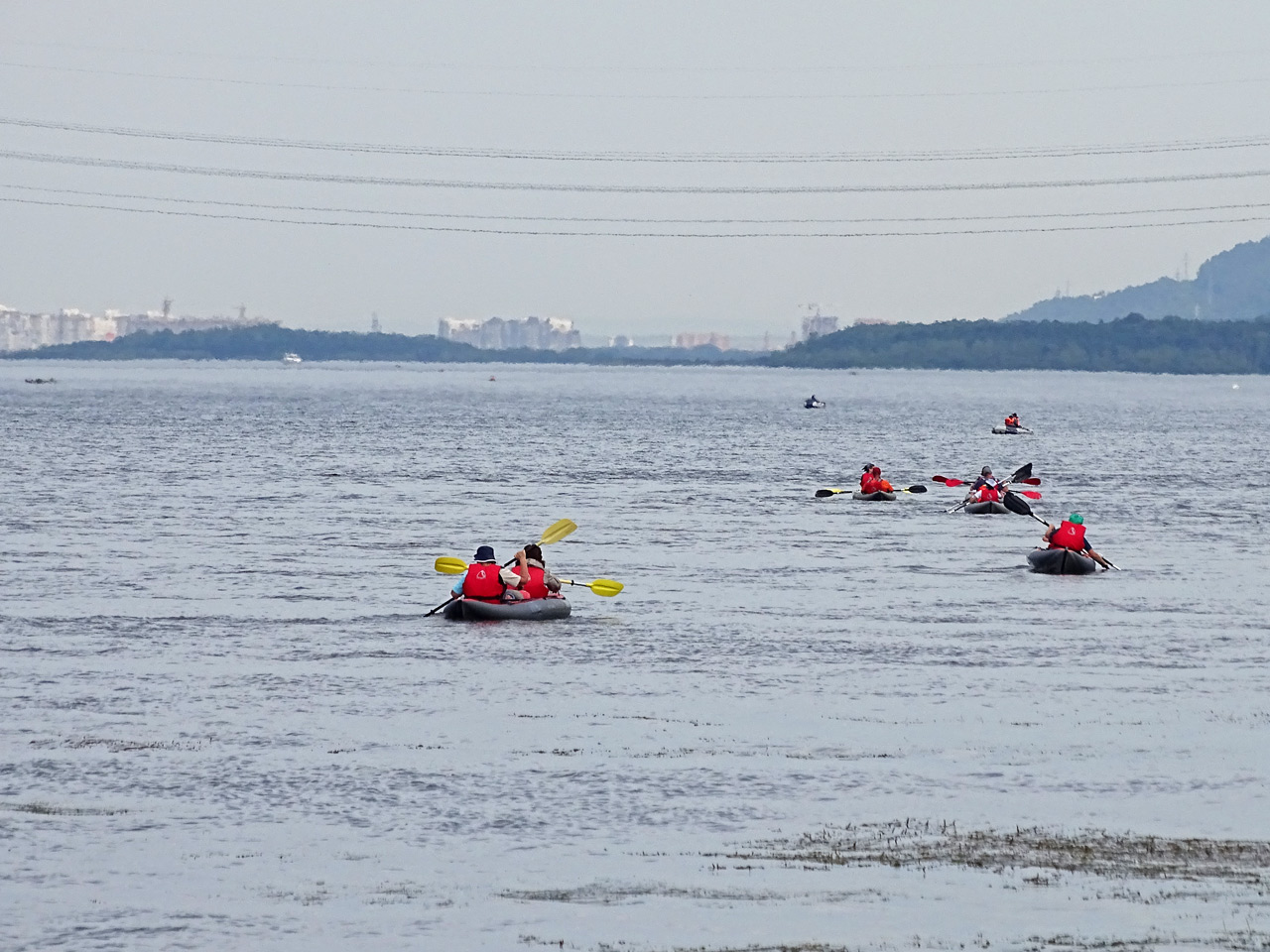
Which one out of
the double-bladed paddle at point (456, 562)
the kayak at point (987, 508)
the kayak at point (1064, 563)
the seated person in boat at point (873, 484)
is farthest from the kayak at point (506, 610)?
the seated person in boat at point (873, 484)

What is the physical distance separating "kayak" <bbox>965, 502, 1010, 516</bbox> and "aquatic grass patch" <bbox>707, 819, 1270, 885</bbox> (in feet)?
174

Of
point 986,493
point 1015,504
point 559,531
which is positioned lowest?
point 1015,504

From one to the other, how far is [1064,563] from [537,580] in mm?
18060

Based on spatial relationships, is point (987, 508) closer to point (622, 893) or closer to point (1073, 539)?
point (1073, 539)

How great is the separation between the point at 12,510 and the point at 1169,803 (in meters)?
58.2

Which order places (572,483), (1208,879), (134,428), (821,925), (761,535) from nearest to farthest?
(821,925) → (1208,879) → (761,535) → (572,483) → (134,428)

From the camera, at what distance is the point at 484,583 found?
43.3 m

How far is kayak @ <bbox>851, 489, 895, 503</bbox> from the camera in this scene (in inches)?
3233

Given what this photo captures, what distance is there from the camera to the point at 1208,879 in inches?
846

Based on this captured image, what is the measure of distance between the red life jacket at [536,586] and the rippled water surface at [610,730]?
3.88 feet

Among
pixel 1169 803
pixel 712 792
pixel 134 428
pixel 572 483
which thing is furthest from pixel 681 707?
pixel 134 428

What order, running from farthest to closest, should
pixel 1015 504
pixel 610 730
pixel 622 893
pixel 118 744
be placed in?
pixel 1015 504 < pixel 610 730 < pixel 118 744 < pixel 622 893

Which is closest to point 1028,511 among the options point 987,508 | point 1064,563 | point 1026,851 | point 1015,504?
point 1015,504

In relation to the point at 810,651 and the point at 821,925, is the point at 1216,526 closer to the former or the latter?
the point at 810,651
